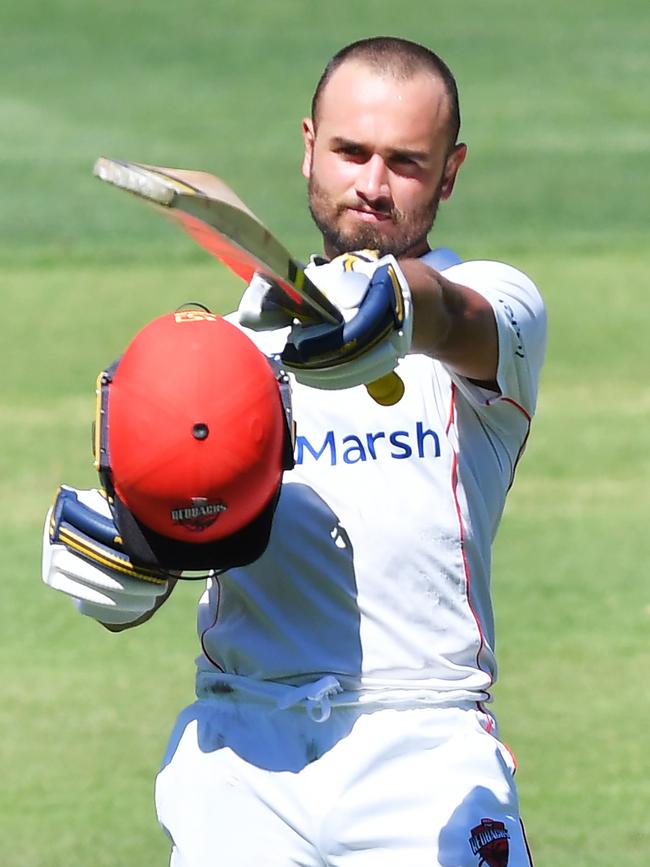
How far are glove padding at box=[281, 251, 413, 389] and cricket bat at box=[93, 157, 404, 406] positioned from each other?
4 cm

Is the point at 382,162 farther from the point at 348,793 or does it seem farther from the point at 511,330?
the point at 348,793

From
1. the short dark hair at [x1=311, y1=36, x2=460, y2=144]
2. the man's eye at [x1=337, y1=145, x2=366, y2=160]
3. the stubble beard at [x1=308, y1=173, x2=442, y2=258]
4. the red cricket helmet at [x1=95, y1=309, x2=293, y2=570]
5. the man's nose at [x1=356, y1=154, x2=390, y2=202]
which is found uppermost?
the short dark hair at [x1=311, y1=36, x2=460, y2=144]

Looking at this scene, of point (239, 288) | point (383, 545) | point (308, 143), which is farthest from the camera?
point (239, 288)

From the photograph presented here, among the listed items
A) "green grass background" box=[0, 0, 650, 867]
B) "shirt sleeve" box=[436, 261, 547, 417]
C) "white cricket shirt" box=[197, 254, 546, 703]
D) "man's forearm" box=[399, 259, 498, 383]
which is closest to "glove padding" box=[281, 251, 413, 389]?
"man's forearm" box=[399, 259, 498, 383]

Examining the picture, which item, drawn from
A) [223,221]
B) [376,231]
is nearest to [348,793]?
[376,231]

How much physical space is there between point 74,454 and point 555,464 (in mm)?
2707

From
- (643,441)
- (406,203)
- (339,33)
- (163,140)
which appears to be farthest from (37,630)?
(339,33)

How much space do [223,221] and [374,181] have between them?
0.97 meters

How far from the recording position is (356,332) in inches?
117

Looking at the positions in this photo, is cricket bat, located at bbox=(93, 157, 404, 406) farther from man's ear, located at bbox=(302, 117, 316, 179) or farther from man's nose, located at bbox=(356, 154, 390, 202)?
man's ear, located at bbox=(302, 117, 316, 179)

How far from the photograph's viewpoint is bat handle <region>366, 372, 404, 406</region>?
11.0 ft

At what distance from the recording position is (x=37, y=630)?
832 centimetres

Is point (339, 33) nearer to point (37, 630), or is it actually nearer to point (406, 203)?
point (37, 630)

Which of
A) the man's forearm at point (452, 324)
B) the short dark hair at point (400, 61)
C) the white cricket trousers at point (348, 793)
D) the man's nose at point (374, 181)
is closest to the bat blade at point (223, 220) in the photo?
the man's forearm at point (452, 324)
